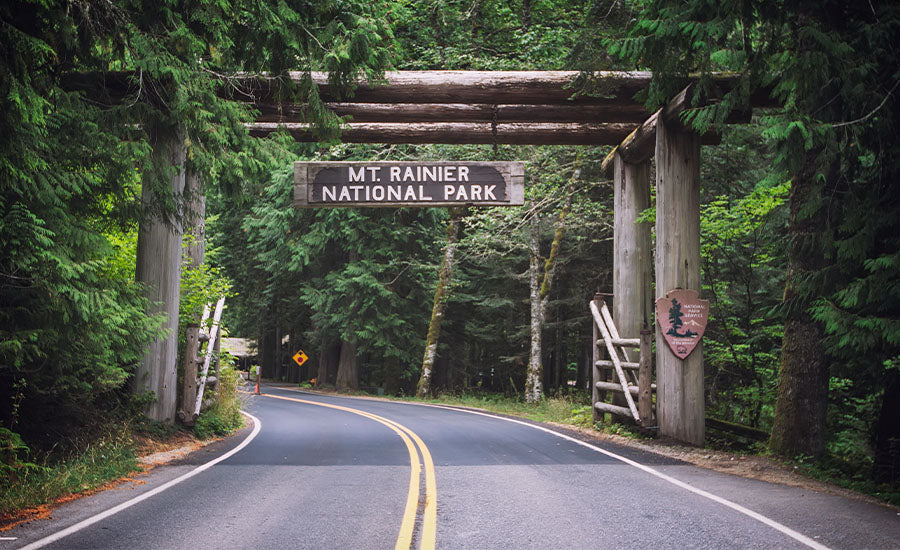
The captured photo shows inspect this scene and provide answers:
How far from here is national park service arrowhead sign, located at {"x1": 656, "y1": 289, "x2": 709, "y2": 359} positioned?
1154 cm

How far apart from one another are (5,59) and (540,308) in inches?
807

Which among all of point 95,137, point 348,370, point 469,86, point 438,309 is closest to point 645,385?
point 469,86

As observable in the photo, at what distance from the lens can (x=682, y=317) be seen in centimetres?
1159

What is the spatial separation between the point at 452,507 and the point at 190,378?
728 centimetres

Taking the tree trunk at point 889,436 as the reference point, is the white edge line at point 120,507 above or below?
below

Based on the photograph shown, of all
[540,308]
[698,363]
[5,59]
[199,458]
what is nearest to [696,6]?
[698,363]

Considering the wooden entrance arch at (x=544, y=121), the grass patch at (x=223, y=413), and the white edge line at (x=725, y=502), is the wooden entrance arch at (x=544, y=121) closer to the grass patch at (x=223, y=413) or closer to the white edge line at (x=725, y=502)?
the grass patch at (x=223, y=413)

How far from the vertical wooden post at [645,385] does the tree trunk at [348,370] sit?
2307 cm

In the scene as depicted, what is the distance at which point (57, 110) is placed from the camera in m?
7.67

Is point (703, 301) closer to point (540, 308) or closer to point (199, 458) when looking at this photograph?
point (199, 458)

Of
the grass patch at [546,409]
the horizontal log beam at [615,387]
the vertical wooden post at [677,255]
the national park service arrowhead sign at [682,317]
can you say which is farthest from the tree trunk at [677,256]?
the grass patch at [546,409]

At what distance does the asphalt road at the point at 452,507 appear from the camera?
5.31 meters

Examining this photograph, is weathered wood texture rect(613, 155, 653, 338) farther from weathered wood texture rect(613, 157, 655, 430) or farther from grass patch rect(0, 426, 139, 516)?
grass patch rect(0, 426, 139, 516)

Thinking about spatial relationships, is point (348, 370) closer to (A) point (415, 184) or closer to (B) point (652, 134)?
(A) point (415, 184)
